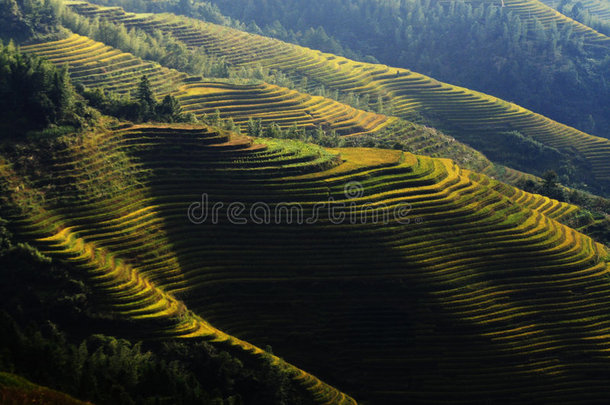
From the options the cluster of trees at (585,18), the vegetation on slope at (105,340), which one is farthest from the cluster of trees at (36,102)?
the cluster of trees at (585,18)

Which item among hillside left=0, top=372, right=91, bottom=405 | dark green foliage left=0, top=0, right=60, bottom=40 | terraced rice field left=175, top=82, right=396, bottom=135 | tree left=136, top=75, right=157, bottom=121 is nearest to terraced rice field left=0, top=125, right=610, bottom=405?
tree left=136, top=75, right=157, bottom=121

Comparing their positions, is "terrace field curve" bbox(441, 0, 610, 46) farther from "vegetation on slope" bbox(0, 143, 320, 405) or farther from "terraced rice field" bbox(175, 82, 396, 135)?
"vegetation on slope" bbox(0, 143, 320, 405)

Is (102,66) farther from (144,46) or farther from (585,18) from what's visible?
(585,18)

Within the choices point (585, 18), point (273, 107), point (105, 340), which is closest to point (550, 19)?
point (585, 18)

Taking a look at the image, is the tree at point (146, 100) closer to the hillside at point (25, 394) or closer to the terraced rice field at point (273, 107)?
the terraced rice field at point (273, 107)

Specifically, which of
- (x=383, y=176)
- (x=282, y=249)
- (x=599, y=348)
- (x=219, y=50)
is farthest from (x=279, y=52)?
(x=599, y=348)

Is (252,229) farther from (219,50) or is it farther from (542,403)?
(219,50)
